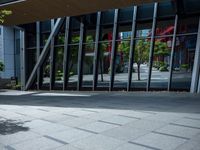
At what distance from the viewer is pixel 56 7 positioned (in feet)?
51.8

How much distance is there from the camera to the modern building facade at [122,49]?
16844 mm

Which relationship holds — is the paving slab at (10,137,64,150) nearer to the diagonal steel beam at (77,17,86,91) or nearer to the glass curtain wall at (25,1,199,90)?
the glass curtain wall at (25,1,199,90)

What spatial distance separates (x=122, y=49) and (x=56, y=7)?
18.8 ft

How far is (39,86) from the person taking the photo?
2397 cm

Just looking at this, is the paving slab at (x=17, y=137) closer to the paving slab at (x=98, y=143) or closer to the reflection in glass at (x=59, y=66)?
the paving slab at (x=98, y=143)

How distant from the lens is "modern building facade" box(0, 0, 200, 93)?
16844 mm

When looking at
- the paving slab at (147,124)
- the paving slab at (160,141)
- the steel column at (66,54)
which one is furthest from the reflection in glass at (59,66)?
the paving slab at (160,141)

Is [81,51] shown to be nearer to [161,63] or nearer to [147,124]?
[161,63]

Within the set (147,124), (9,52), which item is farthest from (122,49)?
(9,52)

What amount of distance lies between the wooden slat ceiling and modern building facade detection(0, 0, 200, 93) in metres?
3.40

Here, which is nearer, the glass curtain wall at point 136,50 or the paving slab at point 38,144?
the paving slab at point 38,144

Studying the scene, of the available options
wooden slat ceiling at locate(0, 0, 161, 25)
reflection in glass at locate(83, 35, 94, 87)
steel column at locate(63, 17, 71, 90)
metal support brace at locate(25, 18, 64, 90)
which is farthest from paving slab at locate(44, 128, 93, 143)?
metal support brace at locate(25, 18, 64, 90)

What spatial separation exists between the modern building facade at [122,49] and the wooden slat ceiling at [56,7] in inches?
134

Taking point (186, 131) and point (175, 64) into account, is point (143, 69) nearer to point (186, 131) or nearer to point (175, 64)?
point (175, 64)
